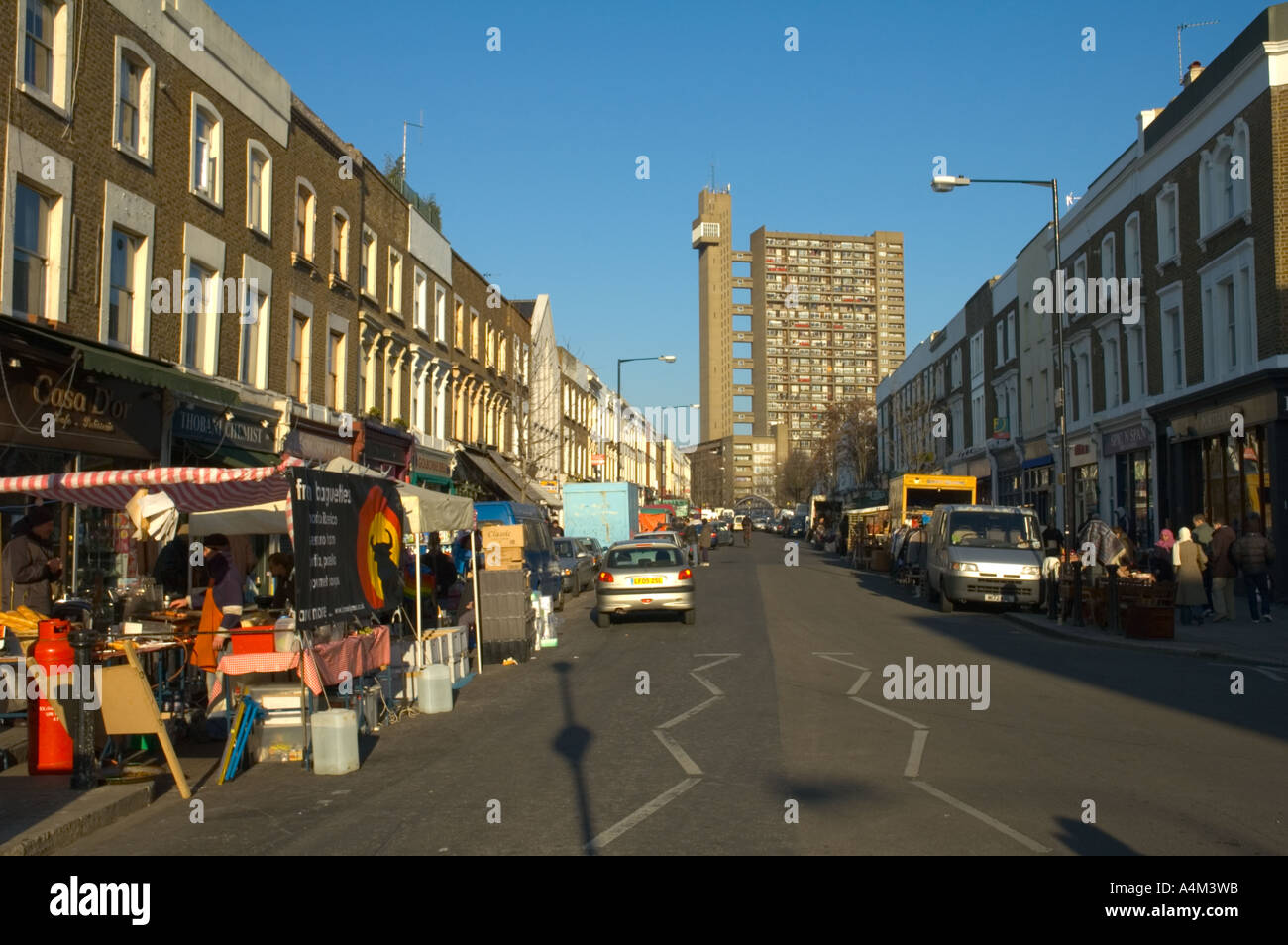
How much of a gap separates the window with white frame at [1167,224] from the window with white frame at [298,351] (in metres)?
21.8

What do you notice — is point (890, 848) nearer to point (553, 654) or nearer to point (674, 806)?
point (674, 806)

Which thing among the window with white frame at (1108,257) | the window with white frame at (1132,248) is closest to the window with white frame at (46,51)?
the window with white frame at (1132,248)

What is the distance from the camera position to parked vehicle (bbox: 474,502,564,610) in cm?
2295

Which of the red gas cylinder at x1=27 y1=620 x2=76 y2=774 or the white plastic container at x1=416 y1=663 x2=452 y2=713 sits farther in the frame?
the white plastic container at x1=416 y1=663 x2=452 y2=713

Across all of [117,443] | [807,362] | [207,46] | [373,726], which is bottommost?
[373,726]

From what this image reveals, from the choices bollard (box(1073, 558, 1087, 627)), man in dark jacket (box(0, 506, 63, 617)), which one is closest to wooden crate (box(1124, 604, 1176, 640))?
bollard (box(1073, 558, 1087, 627))

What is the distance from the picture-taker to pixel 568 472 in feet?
202

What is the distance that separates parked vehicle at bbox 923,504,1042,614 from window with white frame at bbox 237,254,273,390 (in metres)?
14.8

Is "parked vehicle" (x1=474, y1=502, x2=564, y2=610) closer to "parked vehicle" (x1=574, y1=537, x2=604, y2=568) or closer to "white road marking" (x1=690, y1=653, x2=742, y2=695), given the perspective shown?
"parked vehicle" (x1=574, y1=537, x2=604, y2=568)

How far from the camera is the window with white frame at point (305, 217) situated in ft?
83.0

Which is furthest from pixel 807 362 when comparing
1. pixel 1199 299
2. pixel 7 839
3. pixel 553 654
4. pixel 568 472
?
pixel 7 839

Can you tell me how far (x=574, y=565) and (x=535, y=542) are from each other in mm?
5878

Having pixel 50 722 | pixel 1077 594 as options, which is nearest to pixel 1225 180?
pixel 1077 594
